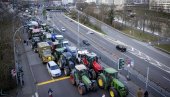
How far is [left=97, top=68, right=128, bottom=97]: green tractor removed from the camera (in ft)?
75.6

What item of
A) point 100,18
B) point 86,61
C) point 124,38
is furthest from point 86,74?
point 100,18

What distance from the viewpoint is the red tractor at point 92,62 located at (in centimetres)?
2875

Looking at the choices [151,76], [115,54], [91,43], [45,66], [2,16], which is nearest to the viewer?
[151,76]

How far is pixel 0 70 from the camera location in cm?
2798

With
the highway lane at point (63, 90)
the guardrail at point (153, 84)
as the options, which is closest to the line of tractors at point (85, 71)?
the highway lane at point (63, 90)

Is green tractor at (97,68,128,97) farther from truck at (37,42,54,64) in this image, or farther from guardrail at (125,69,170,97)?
truck at (37,42,54,64)

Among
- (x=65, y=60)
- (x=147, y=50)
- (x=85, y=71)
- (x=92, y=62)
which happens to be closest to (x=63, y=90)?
(x=85, y=71)

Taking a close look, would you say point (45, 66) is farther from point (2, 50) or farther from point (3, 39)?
point (3, 39)

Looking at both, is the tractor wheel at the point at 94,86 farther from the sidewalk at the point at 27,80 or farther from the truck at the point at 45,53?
the truck at the point at 45,53

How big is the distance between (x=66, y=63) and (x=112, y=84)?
34.4ft

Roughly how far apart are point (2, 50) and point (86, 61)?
16775 millimetres

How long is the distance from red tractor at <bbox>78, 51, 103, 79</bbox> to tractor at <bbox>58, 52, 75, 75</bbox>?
6.53ft

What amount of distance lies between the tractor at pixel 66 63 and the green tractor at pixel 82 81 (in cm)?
330

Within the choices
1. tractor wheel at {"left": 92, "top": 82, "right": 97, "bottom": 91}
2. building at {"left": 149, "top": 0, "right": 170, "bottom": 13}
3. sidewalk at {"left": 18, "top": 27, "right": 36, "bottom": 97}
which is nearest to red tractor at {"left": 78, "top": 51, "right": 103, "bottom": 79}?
tractor wheel at {"left": 92, "top": 82, "right": 97, "bottom": 91}
